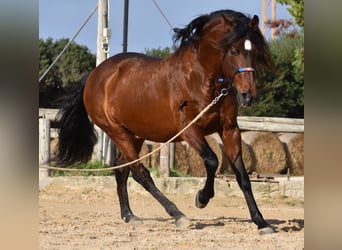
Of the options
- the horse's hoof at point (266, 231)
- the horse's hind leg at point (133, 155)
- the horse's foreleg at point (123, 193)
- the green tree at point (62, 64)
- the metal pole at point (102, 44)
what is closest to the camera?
the horse's hoof at point (266, 231)

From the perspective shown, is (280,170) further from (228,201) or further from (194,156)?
(228,201)

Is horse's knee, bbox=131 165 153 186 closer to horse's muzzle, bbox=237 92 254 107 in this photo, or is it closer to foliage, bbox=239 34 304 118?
horse's muzzle, bbox=237 92 254 107

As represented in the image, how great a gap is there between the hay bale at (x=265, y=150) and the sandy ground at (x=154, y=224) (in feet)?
7.49

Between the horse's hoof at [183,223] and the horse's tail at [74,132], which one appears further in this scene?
the horse's tail at [74,132]

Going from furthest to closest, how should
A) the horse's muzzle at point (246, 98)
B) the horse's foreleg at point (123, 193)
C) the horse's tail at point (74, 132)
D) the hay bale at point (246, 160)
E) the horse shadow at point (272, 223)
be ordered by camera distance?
the hay bale at point (246, 160), the horse's tail at point (74, 132), the horse's foreleg at point (123, 193), the horse shadow at point (272, 223), the horse's muzzle at point (246, 98)

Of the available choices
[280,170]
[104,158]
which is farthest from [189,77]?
[280,170]

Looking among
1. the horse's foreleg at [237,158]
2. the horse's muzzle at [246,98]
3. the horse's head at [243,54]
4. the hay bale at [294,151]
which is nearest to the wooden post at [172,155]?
the hay bale at [294,151]

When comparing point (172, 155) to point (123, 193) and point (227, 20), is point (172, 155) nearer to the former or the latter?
point (123, 193)

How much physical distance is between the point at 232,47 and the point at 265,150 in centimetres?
601

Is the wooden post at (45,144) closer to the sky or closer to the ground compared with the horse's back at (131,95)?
closer to the ground

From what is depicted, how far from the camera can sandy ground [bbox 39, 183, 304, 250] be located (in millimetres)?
4656

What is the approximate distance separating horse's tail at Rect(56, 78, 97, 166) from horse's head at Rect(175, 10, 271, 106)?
2100 mm

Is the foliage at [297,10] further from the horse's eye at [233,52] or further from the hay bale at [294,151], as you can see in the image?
the horse's eye at [233,52]

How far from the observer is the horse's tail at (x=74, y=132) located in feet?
23.5
